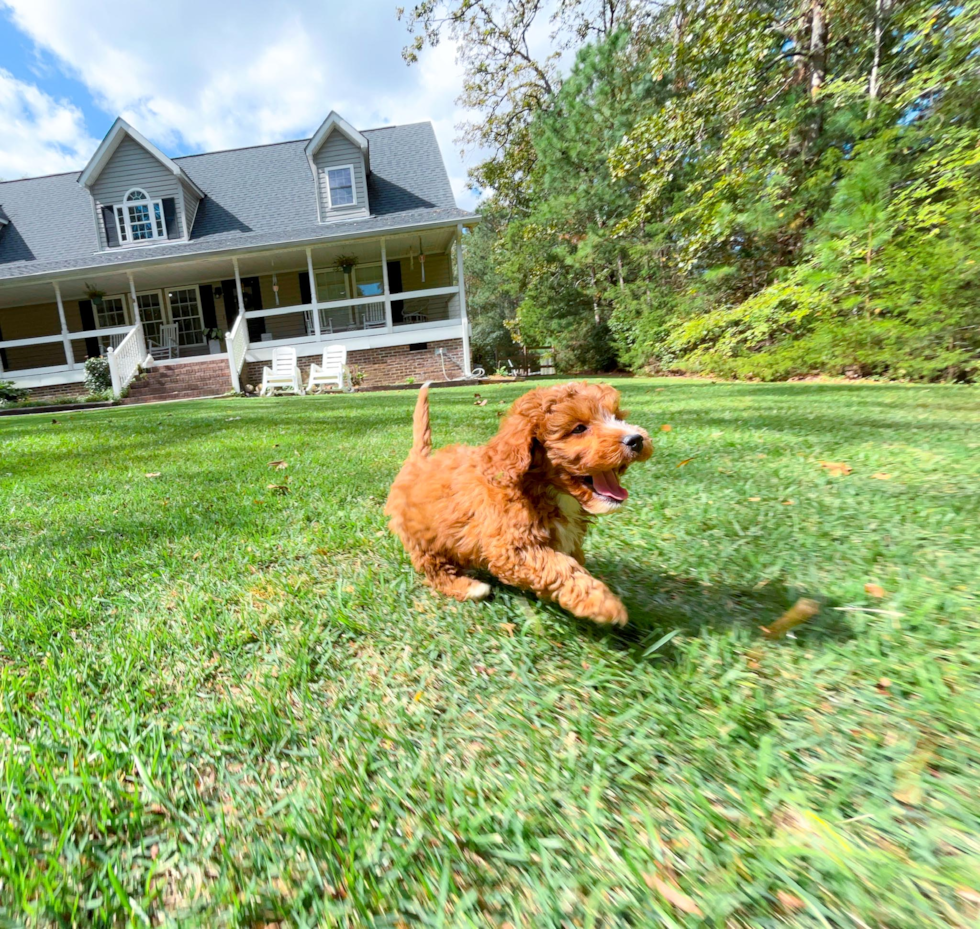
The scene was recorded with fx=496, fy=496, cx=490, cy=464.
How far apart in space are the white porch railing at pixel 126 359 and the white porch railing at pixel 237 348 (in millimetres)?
3350

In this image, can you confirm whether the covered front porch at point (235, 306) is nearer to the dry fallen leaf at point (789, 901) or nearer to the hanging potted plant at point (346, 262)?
the hanging potted plant at point (346, 262)

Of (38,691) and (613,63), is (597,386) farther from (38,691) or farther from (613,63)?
(613,63)

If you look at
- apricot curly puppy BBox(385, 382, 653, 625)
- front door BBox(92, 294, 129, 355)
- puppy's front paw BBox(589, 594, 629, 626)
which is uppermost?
front door BBox(92, 294, 129, 355)

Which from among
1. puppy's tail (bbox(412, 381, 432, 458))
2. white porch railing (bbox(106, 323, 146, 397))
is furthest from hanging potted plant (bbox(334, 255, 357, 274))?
puppy's tail (bbox(412, 381, 432, 458))

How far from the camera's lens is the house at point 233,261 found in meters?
17.6

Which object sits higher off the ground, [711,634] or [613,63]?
[613,63]

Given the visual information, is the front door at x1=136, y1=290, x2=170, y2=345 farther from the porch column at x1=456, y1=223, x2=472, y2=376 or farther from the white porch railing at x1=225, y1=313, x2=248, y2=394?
the porch column at x1=456, y1=223, x2=472, y2=376

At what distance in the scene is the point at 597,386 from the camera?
5.67 ft

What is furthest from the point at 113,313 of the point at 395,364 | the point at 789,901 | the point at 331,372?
the point at 789,901

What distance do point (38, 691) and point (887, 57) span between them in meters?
20.4

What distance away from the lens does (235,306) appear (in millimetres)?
20641

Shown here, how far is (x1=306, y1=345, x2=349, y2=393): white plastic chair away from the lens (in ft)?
53.2

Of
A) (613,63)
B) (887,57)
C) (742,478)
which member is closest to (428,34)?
(613,63)

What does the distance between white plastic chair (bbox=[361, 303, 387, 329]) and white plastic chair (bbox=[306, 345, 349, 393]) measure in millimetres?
2696
